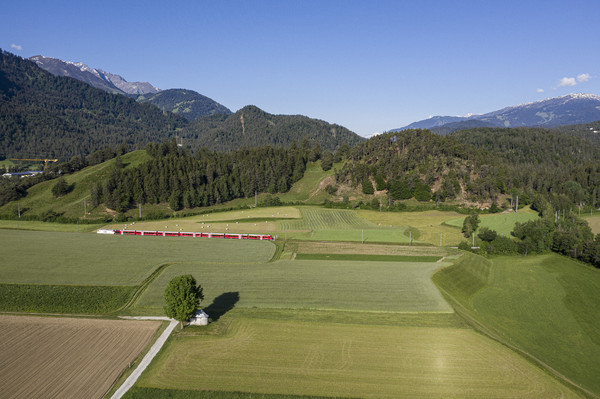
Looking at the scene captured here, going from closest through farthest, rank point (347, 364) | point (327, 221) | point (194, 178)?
point (347, 364), point (327, 221), point (194, 178)

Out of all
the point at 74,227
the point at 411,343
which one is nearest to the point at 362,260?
the point at 411,343

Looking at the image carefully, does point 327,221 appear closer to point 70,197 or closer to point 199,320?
point 199,320

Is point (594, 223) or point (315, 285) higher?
point (594, 223)

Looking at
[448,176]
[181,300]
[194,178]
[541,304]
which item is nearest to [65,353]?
[181,300]

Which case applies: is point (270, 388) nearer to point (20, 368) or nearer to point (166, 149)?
point (20, 368)

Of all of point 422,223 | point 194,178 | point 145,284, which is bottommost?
point 145,284

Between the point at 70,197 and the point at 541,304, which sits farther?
the point at 70,197

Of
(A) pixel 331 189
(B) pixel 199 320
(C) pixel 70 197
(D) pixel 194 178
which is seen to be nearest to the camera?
(B) pixel 199 320
